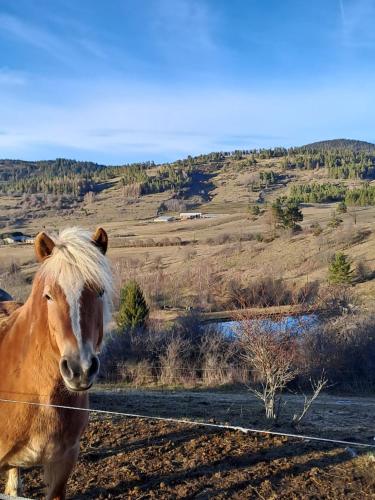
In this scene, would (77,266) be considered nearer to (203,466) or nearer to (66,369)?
(66,369)

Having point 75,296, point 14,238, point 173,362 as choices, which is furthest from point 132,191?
point 75,296

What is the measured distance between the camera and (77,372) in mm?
2766

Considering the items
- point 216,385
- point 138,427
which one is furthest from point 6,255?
point 138,427

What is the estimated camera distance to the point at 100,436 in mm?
6523

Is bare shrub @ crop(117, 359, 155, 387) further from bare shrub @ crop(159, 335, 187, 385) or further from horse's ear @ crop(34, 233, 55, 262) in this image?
horse's ear @ crop(34, 233, 55, 262)

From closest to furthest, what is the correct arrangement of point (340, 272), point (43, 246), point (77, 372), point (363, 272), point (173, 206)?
point (77, 372) < point (43, 246) < point (340, 272) < point (363, 272) < point (173, 206)

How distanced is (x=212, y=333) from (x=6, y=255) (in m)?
41.7

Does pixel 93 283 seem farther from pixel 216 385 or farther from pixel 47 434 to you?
pixel 216 385

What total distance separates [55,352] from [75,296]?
1.77 ft

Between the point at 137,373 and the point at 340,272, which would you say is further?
the point at 340,272

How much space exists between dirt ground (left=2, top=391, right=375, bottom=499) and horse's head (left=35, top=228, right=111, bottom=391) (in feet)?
8.82

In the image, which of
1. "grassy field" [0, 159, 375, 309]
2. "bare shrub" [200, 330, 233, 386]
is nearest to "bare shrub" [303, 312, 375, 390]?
"bare shrub" [200, 330, 233, 386]

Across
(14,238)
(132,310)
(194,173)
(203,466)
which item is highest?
(194,173)

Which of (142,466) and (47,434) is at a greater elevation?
(47,434)
